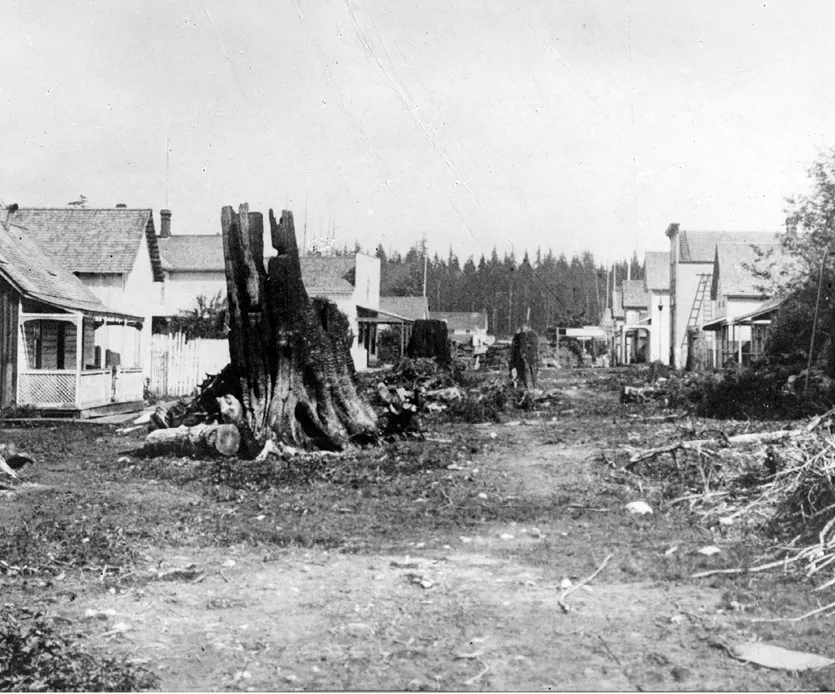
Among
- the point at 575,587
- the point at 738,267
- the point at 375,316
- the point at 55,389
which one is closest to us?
the point at 575,587

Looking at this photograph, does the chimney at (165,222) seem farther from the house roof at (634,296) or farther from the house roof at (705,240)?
the house roof at (634,296)

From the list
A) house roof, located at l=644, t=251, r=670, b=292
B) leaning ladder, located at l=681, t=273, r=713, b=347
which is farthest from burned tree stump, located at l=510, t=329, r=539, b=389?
house roof, located at l=644, t=251, r=670, b=292

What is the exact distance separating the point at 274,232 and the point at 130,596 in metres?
9.65

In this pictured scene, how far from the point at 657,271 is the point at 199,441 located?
52.8 meters

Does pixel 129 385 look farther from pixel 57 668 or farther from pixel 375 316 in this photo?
pixel 375 316

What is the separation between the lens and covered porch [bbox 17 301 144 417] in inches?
826

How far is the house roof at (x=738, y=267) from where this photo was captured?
42.6m

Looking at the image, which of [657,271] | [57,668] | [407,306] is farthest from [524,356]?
[407,306]

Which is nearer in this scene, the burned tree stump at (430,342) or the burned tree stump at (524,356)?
the burned tree stump at (524,356)

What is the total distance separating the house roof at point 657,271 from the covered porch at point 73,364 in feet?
131

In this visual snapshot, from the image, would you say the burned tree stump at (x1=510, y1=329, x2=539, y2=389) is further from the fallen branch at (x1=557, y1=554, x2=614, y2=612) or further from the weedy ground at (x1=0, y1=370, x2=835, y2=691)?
the fallen branch at (x1=557, y1=554, x2=614, y2=612)

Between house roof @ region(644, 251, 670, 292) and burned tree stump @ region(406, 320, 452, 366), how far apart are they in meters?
34.1

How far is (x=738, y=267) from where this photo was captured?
44.3 m

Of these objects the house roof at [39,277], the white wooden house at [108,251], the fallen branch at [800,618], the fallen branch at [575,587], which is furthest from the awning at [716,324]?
the fallen branch at [800,618]
